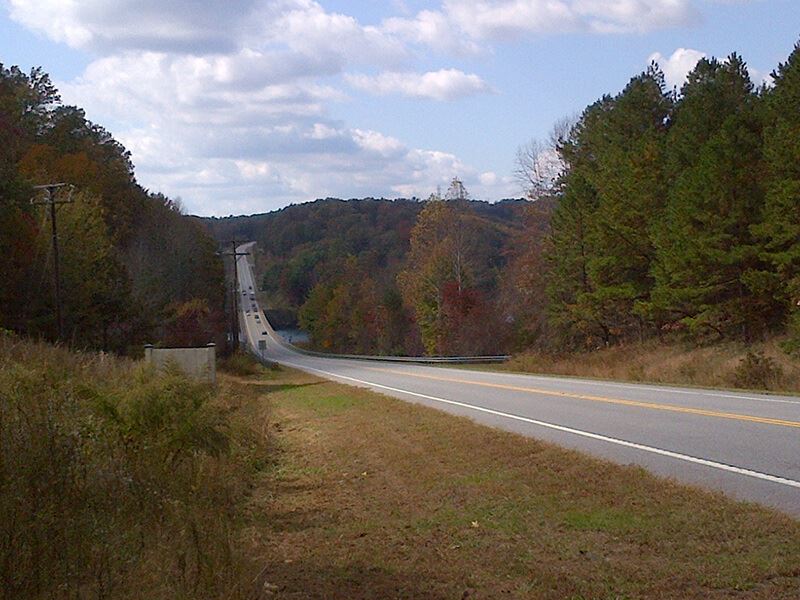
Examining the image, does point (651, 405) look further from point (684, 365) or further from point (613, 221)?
point (613, 221)

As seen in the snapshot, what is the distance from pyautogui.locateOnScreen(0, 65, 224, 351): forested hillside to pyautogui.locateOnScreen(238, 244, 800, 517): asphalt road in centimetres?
2070

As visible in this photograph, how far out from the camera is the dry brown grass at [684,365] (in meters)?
27.0

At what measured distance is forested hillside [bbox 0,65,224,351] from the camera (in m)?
42.1

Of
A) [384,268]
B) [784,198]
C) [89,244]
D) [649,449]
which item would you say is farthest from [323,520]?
[384,268]

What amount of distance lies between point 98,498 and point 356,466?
717 centimetres

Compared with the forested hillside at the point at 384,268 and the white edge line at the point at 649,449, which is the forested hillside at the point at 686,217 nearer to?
the forested hillside at the point at 384,268

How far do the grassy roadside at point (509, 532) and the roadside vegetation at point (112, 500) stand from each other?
69 centimetres

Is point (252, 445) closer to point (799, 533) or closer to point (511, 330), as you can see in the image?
point (799, 533)

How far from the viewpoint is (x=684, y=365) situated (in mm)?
34906

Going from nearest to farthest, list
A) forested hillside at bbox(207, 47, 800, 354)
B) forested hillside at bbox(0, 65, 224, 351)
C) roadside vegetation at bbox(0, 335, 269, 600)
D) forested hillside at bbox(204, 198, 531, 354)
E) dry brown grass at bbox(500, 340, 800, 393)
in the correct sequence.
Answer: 1. roadside vegetation at bbox(0, 335, 269, 600)
2. dry brown grass at bbox(500, 340, 800, 393)
3. forested hillside at bbox(207, 47, 800, 354)
4. forested hillside at bbox(0, 65, 224, 351)
5. forested hillside at bbox(204, 198, 531, 354)

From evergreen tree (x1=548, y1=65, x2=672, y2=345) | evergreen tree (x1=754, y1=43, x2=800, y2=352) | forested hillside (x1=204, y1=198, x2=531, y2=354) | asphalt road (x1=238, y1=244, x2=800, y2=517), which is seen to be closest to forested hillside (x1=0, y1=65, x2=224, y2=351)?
forested hillside (x1=204, y1=198, x2=531, y2=354)

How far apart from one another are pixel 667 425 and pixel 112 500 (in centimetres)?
1097

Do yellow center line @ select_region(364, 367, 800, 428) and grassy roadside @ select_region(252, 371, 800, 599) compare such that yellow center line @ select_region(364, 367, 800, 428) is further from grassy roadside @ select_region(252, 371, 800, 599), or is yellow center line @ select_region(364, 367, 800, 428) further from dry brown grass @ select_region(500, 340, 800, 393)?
dry brown grass @ select_region(500, 340, 800, 393)

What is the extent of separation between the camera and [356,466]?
14.4m
